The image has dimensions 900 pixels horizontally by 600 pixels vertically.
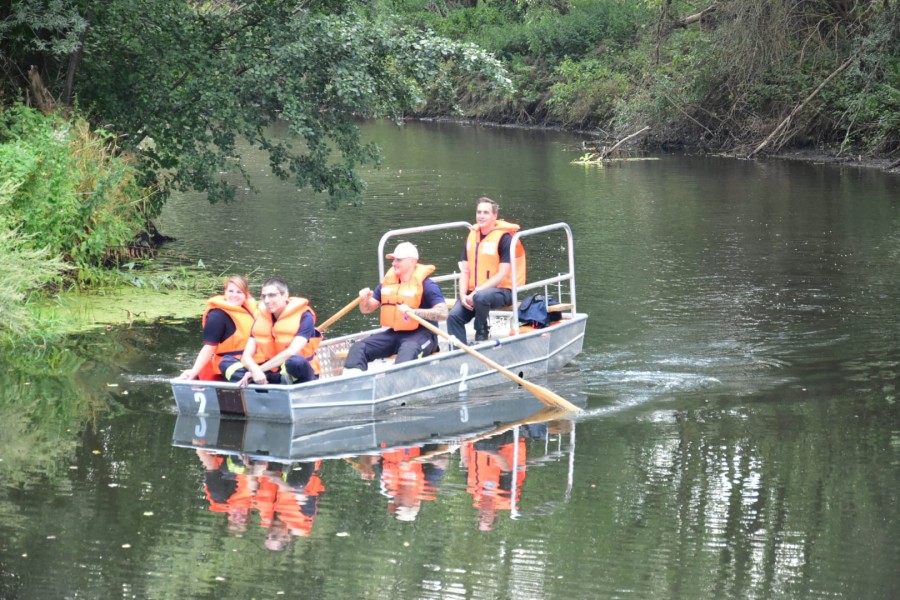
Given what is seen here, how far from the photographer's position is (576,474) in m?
9.51

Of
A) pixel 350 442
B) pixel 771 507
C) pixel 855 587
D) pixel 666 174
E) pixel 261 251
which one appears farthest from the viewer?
→ pixel 666 174

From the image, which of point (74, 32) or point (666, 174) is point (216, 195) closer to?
point (74, 32)

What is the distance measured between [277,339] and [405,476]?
70.4 inches

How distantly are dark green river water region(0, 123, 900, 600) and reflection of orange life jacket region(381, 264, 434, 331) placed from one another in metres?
1.04

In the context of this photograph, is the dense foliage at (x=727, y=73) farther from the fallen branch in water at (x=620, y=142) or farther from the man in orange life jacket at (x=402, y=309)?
the man in orange life jacket at (x=402, y=309)

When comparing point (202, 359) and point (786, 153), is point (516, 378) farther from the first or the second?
point (786, 153)

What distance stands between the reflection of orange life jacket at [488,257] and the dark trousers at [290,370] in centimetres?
229

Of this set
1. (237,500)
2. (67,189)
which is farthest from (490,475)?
(67,189)

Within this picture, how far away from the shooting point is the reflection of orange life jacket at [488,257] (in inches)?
488

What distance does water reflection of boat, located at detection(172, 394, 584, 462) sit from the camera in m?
10.2

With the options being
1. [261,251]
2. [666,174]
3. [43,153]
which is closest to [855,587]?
[43,153]

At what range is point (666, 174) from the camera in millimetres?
31812

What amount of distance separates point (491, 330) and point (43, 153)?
557 centimetres

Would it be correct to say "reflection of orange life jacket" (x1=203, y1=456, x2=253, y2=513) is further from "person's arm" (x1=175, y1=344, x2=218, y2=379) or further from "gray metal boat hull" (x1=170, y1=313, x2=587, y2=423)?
"person's arm" (x1=175, y1=344, x2=218, y2=379)
